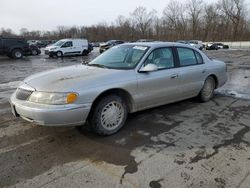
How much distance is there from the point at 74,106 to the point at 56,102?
258 millimetres

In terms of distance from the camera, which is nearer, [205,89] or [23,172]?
[23,172]

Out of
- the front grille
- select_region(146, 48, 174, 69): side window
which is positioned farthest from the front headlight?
select_region(146, 48, 174, 69): side window

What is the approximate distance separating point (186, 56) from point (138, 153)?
285 cm

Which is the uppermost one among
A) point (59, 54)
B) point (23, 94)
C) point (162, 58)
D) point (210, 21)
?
point (210, 21)

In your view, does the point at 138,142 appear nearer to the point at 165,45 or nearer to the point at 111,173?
the point at 111,173

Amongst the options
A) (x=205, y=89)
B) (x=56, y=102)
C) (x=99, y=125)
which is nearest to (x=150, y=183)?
(x=99, y=125)

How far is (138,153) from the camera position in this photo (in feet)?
12.0

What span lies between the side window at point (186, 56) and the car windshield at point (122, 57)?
920 mm

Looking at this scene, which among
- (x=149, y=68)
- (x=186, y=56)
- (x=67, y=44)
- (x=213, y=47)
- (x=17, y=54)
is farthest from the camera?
(x=213, y=47)

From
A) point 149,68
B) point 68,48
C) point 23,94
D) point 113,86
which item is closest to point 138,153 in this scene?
point 113,86

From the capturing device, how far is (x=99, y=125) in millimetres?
4102

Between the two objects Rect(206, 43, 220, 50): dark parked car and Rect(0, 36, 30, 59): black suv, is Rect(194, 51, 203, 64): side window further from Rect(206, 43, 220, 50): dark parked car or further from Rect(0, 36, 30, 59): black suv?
Rect(206, 43, 220, 50): dark parked car

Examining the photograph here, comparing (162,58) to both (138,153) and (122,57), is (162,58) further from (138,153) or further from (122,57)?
(138,153)

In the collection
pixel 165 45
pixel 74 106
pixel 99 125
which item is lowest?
pixel 99 125
